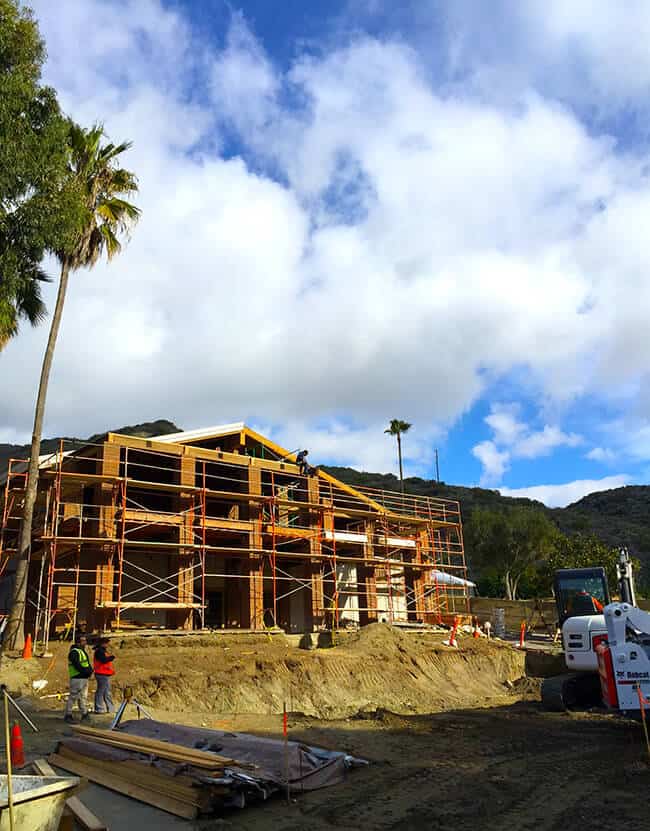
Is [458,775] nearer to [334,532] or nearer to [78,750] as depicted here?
[78,750]

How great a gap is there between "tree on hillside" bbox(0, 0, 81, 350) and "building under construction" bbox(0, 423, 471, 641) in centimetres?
765

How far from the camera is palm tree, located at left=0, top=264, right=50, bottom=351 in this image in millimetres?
18727

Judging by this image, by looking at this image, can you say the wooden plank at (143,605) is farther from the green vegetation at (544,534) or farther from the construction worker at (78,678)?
the green vegetation at (544,534)

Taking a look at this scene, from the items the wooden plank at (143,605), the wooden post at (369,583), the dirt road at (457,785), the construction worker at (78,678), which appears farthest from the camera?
the wooden post at (369,583)

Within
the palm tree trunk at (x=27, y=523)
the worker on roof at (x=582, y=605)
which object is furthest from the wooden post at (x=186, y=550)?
the worker on roof at (x=582, y=605)

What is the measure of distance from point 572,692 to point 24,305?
62.3 ft

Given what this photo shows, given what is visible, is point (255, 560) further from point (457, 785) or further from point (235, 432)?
point (457, 785)

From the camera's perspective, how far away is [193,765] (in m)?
8.65

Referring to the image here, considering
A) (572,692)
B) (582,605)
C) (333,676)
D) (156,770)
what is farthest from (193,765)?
(582,605)

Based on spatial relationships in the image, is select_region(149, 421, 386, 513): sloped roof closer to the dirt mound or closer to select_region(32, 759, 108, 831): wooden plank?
the dirt mound

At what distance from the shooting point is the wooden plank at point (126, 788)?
8.10 m

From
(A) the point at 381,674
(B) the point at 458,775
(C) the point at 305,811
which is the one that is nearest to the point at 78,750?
(C) the point at 305,811

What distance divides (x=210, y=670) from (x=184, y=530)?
7008 mm

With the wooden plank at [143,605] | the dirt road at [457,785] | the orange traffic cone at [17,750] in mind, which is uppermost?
the wooden plank at [143,605]
